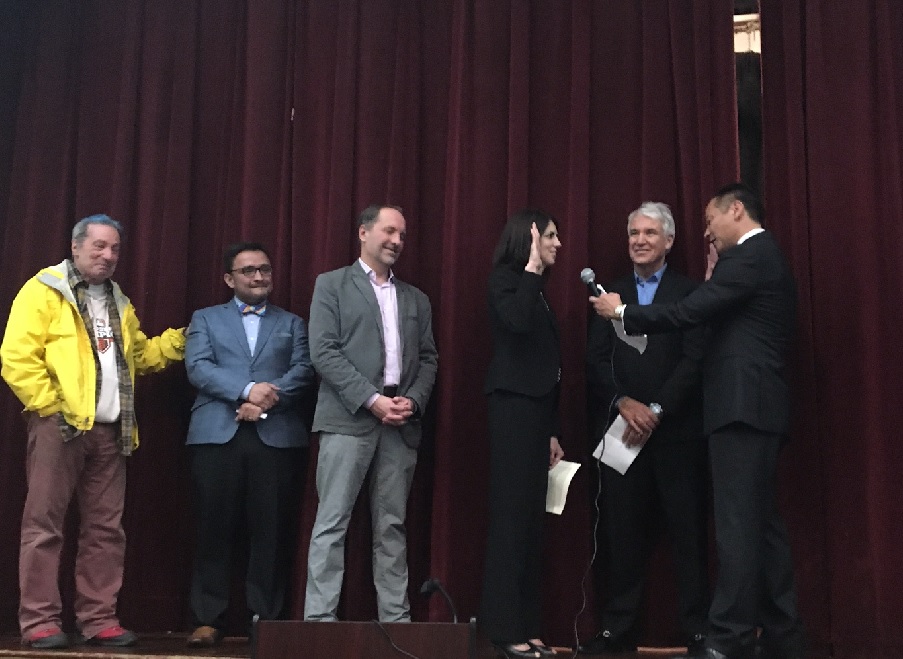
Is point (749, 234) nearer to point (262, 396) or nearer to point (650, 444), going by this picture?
point (650, 444)

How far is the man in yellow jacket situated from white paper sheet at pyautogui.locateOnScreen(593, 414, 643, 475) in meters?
1.80

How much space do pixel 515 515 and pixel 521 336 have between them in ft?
2.05

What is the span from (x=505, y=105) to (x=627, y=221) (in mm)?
743

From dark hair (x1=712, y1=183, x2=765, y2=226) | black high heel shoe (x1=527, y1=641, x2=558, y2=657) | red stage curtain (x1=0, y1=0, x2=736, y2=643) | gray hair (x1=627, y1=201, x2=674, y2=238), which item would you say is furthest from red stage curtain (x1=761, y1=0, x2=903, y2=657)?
black high heel shoe (x1=527, y1=641, x2=558, y2=657)

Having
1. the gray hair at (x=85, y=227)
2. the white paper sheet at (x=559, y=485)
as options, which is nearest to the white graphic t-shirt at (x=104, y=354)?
the gray hair at (x=85, y=227)

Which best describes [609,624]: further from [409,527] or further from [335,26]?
[335,26]

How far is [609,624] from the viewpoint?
3623 mm

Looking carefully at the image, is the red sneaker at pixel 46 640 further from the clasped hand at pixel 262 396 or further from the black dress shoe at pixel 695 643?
the black dress shoe at pixel 695 643

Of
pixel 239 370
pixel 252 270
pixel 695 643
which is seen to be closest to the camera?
pixel 695 643

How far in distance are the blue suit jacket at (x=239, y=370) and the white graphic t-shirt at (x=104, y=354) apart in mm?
289

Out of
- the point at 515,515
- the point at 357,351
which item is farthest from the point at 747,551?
the point at 357,351

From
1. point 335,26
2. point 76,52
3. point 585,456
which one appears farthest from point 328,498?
point 76,52

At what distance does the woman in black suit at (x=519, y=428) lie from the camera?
3.36 meters

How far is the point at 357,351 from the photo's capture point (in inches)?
147
